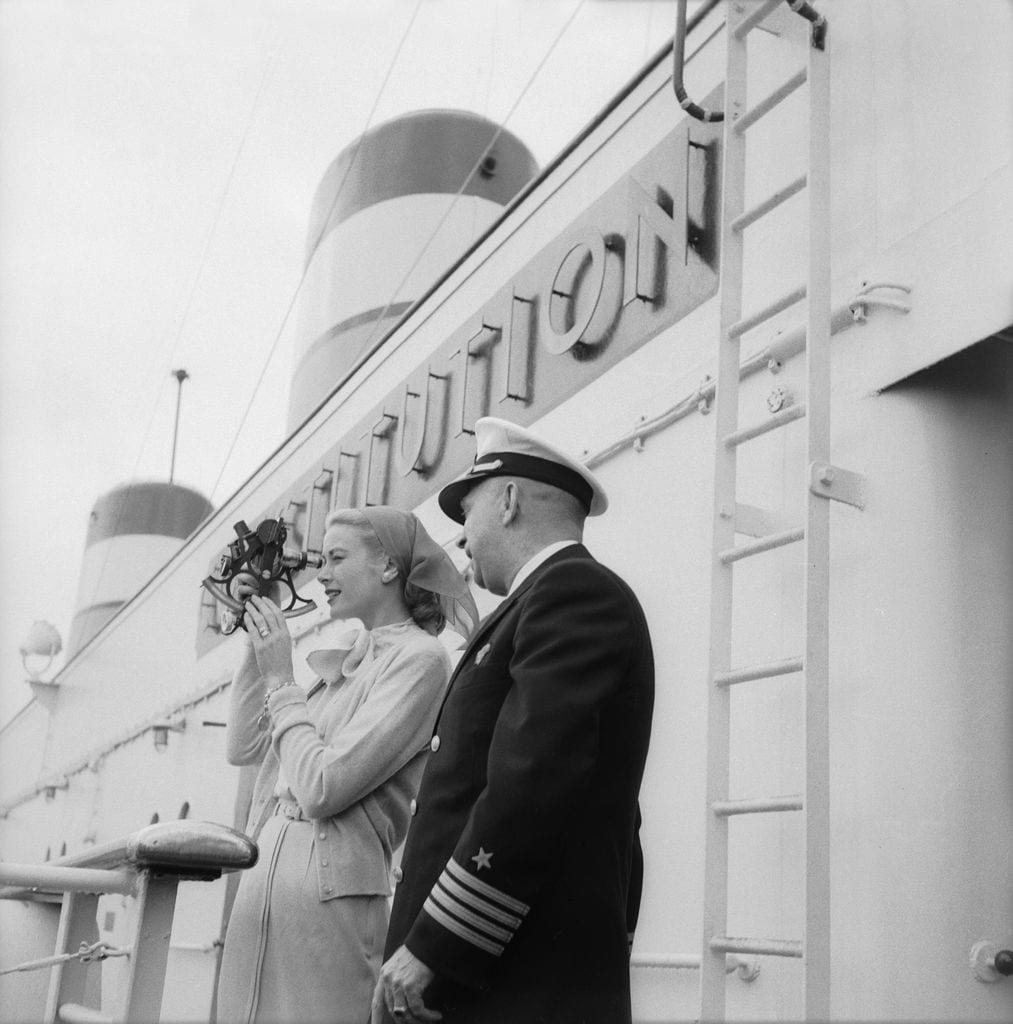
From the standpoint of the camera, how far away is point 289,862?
2.41 metres

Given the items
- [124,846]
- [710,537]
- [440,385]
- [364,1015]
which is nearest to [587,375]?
[710,537]

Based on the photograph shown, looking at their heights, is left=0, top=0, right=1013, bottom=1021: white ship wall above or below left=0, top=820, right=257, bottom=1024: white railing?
above

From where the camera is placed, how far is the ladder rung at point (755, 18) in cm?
285

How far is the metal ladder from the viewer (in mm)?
2111

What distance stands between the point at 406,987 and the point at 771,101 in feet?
6.42

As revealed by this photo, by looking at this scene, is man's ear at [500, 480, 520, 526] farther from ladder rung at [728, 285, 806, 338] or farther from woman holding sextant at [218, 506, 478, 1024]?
ladder rung at [728, 285, 806, 338]

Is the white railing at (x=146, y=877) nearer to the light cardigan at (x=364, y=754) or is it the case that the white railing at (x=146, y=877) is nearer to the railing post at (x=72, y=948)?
the railing post at (x=72, y=948)

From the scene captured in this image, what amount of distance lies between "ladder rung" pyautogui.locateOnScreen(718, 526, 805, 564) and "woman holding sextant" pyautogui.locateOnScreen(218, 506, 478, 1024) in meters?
0.57

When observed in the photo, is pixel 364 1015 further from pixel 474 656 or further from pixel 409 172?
pixel 409 172

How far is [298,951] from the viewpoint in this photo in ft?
7.60

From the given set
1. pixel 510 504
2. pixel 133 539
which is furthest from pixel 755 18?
pixel 133 539

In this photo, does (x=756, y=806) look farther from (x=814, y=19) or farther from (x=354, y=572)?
(x=814, y=19)

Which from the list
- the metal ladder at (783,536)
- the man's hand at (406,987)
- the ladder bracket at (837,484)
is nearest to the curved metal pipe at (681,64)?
the metal ladder at (783,536)

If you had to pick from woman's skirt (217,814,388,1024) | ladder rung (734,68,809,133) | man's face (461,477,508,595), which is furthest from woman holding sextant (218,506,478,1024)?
ladder rung (734,68,809,133)
